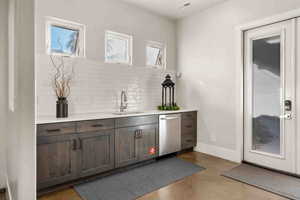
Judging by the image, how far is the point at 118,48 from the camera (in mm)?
3803

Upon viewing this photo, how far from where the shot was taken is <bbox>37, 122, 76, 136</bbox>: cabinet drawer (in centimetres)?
229

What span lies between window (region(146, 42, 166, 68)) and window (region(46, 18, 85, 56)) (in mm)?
1543

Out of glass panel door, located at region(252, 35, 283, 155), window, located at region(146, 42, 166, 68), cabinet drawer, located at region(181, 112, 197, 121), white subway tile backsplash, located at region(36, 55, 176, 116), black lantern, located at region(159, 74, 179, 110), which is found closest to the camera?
white subway tile backsplash, located at region(36, 55, 176, 116)

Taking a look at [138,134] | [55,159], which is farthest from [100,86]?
[55,159]

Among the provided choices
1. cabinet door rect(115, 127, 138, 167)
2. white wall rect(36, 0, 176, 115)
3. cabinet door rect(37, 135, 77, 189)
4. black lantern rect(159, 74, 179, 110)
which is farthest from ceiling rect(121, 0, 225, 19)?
cabinet door rect(37, 135, 77, 189)

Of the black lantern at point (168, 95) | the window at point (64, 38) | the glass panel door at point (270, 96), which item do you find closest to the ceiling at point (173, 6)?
the glass panel door at point (270, 96)

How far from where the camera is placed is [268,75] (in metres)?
3.24

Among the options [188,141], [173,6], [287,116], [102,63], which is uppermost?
[173,6]

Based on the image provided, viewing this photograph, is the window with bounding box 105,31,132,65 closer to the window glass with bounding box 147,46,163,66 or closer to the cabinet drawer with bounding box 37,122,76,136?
the window glass with bounding box 147,46,163,66

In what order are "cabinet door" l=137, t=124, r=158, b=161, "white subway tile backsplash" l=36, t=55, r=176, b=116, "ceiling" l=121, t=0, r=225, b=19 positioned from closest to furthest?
"white subway tile backsplash" l=36, t=55, r=176, b=116 → "cabinet door" l=137, t=124, r=158, b=161 → "ceiling" l=121, t=0, r=225, b=19

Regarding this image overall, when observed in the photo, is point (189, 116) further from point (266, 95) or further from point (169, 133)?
point (266, 95)

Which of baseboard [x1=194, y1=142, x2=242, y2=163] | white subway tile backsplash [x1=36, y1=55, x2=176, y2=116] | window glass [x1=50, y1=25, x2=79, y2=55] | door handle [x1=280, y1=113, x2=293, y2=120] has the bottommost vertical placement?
baseboard [x1=194, y1=142, x2=242, y2=163]

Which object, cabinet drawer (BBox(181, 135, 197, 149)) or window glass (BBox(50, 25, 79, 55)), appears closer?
window glass (BBox(50, 25, 79, 55))

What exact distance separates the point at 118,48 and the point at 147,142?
1964 millimetres
